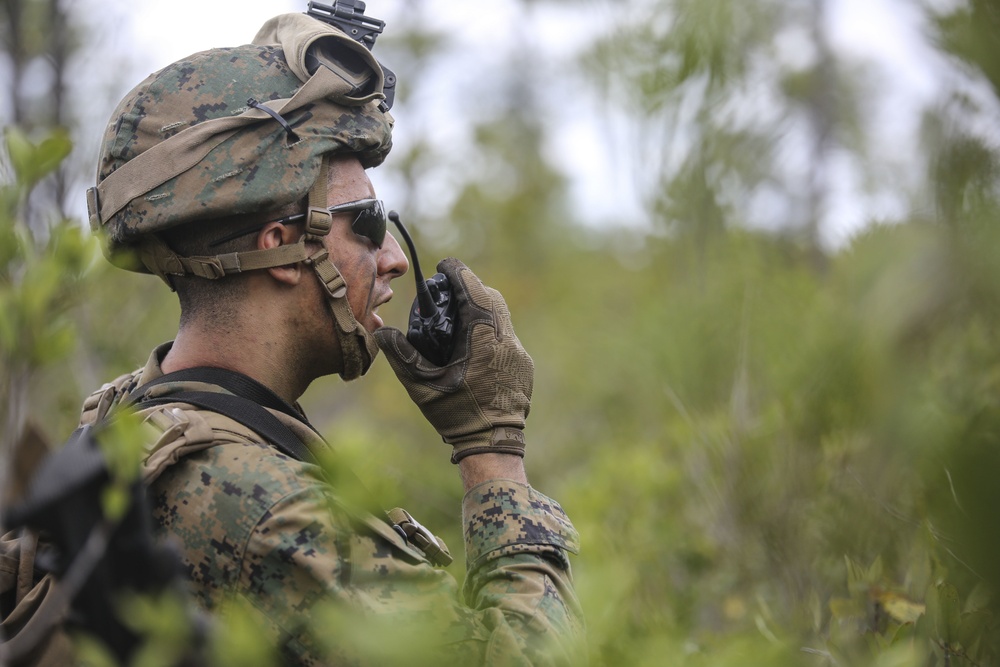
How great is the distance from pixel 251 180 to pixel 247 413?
59cm

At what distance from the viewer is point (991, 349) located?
297cm

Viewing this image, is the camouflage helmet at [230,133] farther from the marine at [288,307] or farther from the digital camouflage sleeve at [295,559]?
the digital camouflage sleeve at [295,559]

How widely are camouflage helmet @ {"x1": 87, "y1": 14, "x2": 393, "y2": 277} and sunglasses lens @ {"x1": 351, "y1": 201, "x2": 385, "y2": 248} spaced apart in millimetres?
157

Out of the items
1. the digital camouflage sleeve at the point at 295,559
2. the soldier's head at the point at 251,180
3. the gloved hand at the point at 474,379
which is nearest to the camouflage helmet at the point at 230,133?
the soldier's head at the point at 251,180

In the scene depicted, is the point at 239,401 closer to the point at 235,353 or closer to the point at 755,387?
the point at 235,353

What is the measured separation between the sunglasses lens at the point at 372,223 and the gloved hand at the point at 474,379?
0.72 ft

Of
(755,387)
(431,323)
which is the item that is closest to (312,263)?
(431,323)

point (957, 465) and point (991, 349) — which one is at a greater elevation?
point (991, 349)

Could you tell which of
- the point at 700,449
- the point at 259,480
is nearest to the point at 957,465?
the point at 259,480

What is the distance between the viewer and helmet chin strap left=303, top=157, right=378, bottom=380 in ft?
7.91

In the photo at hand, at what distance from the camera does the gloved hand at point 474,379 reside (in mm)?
2361

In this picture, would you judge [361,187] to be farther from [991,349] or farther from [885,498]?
[991,349]

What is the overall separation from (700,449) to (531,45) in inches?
1298

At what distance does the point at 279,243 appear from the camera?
2.41 metres
